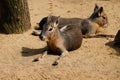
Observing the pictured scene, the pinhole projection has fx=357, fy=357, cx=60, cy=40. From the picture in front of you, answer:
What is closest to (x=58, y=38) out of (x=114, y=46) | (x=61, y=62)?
(x=61, y=62)

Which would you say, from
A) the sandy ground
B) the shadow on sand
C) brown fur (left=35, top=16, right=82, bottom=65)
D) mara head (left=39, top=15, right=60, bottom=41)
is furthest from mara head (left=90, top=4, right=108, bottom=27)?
mara head (left=39, top=15, right=60, bottom=41)

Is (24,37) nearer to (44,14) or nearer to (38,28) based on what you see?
(38,28)

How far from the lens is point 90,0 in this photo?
1104 cm

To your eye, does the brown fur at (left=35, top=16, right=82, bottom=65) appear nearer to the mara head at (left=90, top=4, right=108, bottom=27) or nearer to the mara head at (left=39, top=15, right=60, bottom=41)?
the mara head at (left=39, top=15, right=60, bottom=41)

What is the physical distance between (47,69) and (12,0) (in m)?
2.27

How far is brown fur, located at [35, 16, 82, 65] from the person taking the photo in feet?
23.3

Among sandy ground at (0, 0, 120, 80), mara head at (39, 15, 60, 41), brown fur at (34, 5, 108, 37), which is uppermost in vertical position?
mara head at (39, 15, 60, 41)

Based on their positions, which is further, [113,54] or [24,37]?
[24,37]

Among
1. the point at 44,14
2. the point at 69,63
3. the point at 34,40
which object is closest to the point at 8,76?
the point at 69,63

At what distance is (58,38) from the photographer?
734 centimetres

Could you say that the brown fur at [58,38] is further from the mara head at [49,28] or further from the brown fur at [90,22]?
the brown fur at [90,22]

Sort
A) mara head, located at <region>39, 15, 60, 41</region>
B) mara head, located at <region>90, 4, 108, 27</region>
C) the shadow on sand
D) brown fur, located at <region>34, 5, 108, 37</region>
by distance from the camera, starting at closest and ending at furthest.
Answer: mara head, located at <region>39, 15, 60, 41</region> < the shadow on sand < brown fur, located at <region>34, 5, 108, 37</region> < mara head, located at <region>90, 4, 108, 27</region>

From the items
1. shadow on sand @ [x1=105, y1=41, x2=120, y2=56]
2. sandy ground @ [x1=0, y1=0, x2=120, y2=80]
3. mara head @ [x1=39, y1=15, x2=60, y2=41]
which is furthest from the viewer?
shadow on sand @ [x1=105, y1=41, x2=120, y2=56]

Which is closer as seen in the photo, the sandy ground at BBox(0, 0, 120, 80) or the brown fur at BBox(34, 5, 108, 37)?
the sandy ground at BBox(0, 0, 120, 80)
